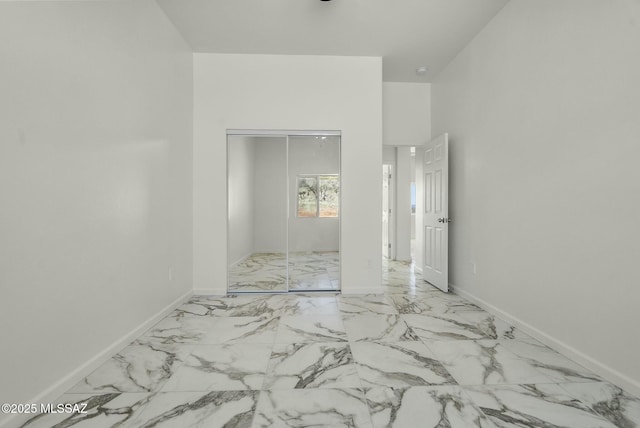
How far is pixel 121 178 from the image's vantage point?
2.43 metres

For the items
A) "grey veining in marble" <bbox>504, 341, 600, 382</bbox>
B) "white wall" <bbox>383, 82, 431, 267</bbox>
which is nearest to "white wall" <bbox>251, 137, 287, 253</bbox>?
"white wall" <bbox>383, 82, 431, 267</bbox>

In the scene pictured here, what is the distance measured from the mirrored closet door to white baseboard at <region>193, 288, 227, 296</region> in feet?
0.48

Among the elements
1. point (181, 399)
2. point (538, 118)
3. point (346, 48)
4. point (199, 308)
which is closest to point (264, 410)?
point (181, 399)

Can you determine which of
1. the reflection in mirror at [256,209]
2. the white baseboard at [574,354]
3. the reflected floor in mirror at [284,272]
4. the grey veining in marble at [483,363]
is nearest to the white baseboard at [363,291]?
the reflected floor in mirror at [284,272]

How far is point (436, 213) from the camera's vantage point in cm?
434

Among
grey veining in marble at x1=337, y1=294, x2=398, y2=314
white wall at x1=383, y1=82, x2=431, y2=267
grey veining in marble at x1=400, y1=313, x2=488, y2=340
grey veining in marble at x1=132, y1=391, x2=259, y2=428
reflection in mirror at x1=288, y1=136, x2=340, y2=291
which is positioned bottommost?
grey veining in marble at x1=337, y1=294, x2=398, y2=314

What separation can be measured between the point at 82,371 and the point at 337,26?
3.70 m

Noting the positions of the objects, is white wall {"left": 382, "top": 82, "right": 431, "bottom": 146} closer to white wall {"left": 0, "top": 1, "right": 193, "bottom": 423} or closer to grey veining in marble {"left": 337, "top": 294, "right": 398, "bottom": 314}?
grey veining in marble {"left": 337, "top": 294, "right": 398, "bottom": 314}

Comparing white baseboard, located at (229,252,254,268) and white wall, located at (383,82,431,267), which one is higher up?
white wall, located at (383,82,431,267)

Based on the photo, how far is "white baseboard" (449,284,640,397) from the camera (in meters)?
1.88

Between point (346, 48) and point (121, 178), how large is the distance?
2.90 metres

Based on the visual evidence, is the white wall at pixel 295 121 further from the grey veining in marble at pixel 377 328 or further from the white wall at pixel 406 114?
the grey veining in marble at pixel 377 328

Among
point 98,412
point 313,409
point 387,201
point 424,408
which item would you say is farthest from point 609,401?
point 387,201

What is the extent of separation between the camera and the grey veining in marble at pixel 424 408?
62.5 inches
